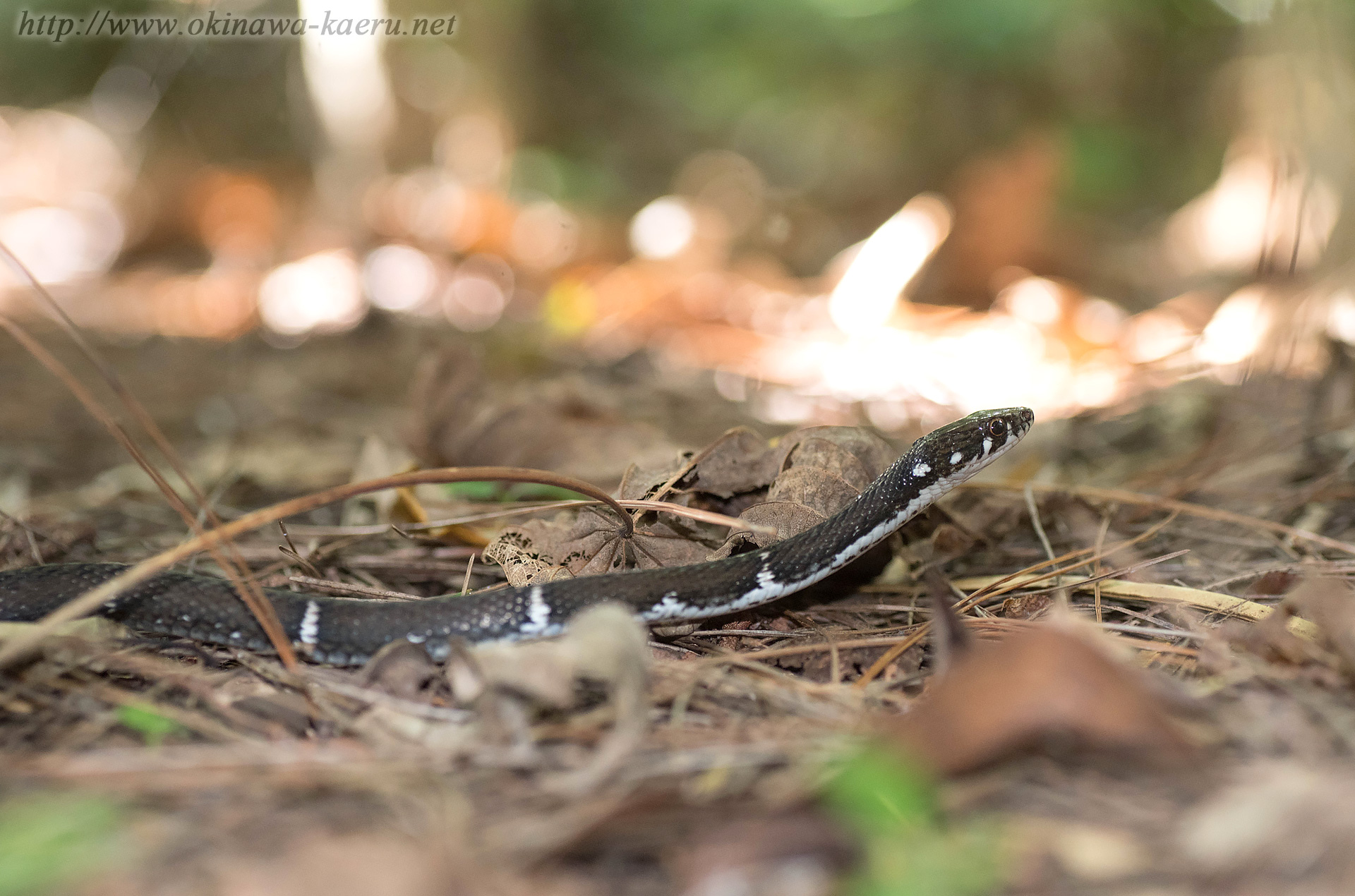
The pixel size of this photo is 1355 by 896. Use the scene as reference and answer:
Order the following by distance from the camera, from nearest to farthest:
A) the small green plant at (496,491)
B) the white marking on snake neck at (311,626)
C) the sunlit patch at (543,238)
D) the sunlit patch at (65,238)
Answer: the white marking on snake neck at (311,626), the small green plant at (496,491), the sunlit patch at (543,238), the sunlit patch at (65,238)

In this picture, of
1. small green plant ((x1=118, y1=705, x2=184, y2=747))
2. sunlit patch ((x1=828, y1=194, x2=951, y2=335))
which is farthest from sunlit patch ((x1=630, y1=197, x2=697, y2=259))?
small green plant ((x1=118, y1=705, x2=184, y2=747))

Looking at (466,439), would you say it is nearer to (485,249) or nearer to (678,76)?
(485,249)

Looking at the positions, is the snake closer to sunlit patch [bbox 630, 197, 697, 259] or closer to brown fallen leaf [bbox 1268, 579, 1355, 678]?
brown fallen leaf [bbox 1268, 579, 1355, 678]

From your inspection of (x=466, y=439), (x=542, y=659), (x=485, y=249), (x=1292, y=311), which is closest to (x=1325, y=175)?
(x=1292, y=311)

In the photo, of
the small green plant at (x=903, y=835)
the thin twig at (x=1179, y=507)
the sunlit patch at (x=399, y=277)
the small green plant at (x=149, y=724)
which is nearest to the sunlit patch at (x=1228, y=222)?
the thin twig at (x=1179, y=507)

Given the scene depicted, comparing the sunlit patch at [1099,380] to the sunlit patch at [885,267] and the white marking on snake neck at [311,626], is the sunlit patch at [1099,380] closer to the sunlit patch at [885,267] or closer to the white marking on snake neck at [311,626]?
the sunlit patch at [885,267]
